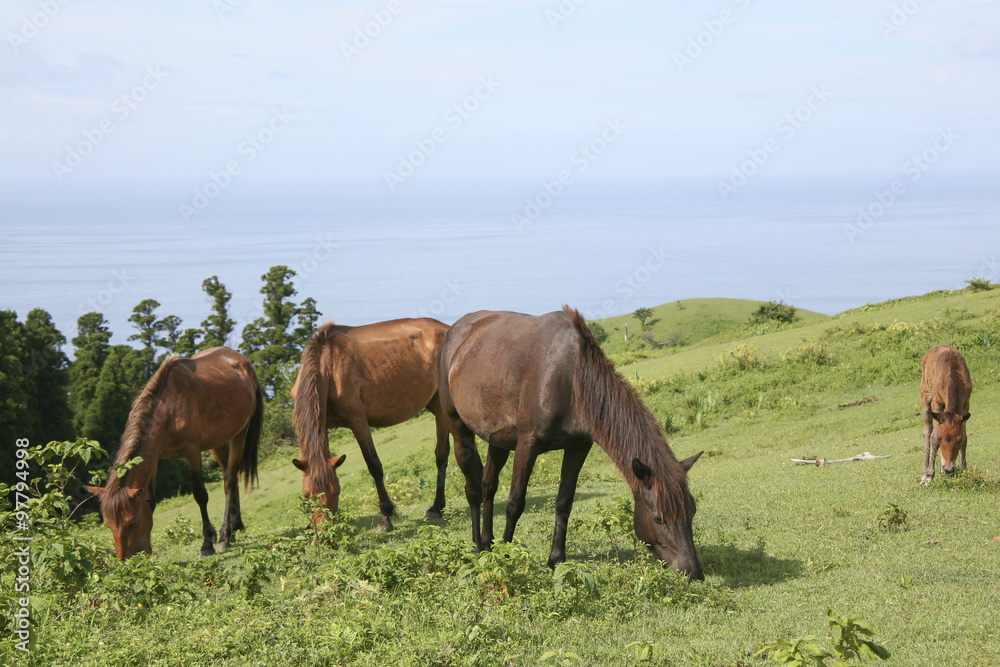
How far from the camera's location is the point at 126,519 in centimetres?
826

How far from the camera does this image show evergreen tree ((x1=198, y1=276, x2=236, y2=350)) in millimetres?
38078

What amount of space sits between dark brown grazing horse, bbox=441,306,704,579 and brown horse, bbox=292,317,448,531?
7.94 feet

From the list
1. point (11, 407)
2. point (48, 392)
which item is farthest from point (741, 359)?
point (48, 392)

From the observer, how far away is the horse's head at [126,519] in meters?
8.23

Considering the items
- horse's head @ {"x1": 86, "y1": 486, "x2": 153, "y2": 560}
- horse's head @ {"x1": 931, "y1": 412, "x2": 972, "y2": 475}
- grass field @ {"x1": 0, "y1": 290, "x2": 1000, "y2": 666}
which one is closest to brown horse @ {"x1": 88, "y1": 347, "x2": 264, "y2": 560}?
horse's head @ {"x1": 86, "y1": 486, "x2": 153, "y2": 560}

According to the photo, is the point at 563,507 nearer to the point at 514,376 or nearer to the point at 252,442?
the point at 514,376

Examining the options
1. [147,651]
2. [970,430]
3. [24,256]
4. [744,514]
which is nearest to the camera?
[147,651]

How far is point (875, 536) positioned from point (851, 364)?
41.3ft

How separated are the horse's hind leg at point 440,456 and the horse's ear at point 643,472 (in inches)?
202

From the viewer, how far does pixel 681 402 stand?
19.4 meters

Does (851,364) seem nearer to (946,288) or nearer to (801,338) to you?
(801,338)

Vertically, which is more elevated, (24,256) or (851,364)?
(24,256)

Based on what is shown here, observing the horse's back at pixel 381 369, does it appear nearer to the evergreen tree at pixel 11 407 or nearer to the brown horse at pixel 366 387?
the brown horse at pixel 366 387

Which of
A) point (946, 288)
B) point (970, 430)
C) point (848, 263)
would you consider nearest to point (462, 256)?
point (848, 263)
